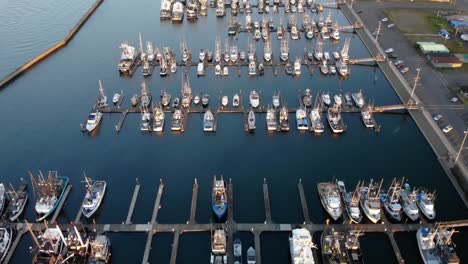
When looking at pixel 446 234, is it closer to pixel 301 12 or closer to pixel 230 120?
pixel 230 120

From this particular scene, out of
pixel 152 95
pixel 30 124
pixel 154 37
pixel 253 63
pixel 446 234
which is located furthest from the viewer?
pixel 154 37

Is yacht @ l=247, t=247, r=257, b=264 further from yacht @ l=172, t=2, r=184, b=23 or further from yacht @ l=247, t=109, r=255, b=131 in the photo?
yacht @ l=172, t=2, r=184, b=23

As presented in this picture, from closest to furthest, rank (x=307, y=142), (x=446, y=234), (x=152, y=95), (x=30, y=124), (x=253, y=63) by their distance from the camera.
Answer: (x=446, y=234), (x=307, y=142), (x=30, y=124), (x=152, y=95), (x=253, y=63)

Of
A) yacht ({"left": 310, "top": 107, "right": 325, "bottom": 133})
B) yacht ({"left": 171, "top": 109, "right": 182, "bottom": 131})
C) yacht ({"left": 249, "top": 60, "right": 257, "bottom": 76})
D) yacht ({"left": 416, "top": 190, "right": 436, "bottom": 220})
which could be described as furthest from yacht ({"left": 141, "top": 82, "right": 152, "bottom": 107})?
yacht ({"left": 416, "top": 190, "right": 436, "bottom": 220})

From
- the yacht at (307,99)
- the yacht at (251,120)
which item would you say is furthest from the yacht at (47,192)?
the yacht at (307,99)

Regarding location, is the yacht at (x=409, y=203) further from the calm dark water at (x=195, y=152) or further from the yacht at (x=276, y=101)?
the yacht at (x=276, y=101)

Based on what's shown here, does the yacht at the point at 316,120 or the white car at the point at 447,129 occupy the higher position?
the white car at the point at 447,129

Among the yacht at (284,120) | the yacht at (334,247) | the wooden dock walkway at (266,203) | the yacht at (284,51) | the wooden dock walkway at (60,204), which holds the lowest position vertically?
the wooden dock walkway at (60,204)

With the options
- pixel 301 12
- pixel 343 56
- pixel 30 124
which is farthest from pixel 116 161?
pixel 301 12
